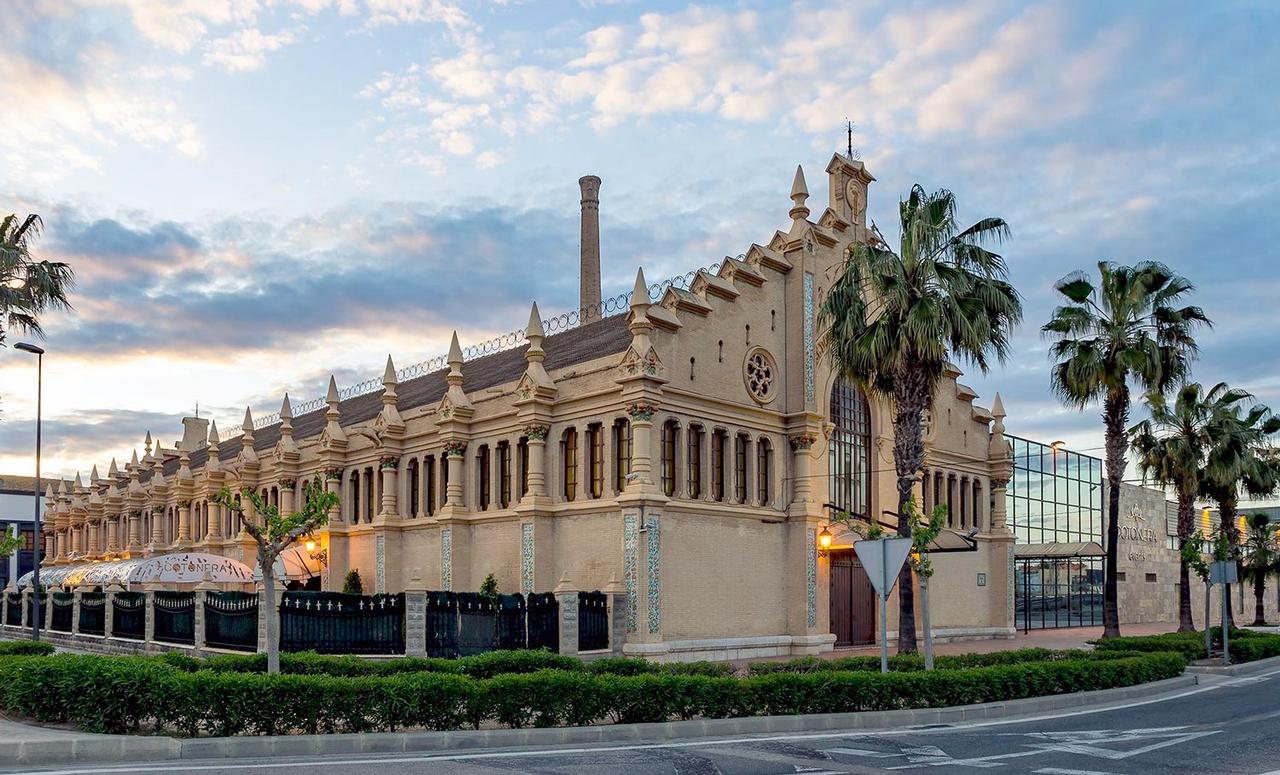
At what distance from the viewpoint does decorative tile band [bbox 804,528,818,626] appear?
31.8 m

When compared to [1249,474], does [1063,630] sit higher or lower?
lower

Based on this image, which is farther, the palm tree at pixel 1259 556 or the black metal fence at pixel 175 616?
the palm tree at pixel 1259 556

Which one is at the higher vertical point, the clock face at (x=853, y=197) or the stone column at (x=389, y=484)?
the clock face at (x=853, y=197)

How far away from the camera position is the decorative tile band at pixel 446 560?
111 ft

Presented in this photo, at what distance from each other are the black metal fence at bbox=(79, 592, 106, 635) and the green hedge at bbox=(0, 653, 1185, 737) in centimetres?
2102

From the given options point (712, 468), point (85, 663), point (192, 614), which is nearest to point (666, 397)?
point (712, 468)

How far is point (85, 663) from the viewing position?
585 inches

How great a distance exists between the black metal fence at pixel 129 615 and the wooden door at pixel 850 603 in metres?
20.9

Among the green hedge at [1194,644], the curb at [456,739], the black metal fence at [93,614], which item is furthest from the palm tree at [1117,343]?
the black metal fence at [93,614]

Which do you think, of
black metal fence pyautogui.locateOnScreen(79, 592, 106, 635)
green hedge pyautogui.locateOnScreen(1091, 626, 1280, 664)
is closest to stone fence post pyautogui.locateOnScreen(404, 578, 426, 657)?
green hedge pyautogui.locateOnScreen(1091, 626, 1280, 664)

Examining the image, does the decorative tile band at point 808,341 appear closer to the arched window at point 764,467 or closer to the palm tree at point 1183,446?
the arched window at point 764,467

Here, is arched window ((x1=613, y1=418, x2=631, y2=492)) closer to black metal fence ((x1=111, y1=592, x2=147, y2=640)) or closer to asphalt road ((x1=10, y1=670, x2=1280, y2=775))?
asphalt road ((x1=10, y1=670, x2=1280, y2=775))

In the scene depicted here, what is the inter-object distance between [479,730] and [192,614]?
63.1 ft

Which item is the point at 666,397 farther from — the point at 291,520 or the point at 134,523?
the point at 134,523
